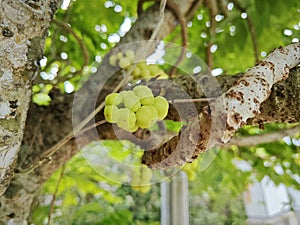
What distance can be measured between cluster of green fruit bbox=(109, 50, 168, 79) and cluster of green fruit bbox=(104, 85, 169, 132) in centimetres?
33

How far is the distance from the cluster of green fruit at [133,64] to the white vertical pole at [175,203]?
76 centimetres

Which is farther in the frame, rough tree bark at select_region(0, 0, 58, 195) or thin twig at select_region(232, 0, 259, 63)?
thin twig at select_region(232, 0, 259, 63)

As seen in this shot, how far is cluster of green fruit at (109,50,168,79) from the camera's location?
799mm

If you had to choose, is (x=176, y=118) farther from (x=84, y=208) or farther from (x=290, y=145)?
(x=84, y=208)

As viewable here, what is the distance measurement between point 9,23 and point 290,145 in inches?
32.6

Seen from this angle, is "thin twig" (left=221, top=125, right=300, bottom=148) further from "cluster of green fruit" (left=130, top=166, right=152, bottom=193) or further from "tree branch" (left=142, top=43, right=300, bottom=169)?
"tree branch" (left=142, top=43, right=300, bottom=169)

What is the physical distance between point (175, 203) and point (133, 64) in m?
0.96

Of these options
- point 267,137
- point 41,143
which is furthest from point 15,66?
point 267,137

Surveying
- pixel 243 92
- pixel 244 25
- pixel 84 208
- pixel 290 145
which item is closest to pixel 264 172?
pixel 290 145

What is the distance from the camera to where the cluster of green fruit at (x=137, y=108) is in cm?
45

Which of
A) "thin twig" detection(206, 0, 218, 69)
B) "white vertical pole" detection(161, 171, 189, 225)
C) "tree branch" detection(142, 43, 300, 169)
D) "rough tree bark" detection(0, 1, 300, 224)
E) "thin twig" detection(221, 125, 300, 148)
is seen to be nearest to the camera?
"tree branch" detection(142, 43, 300, 169)

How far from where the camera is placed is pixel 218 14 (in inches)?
45.4

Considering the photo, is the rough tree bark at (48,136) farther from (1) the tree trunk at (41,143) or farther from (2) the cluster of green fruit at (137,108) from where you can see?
(2) the cluster of green fruit at (137,108)

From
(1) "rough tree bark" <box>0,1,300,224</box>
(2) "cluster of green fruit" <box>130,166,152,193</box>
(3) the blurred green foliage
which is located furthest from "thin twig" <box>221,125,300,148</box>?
(1) "rough tree bark" <box>0,1,300,224</box>
